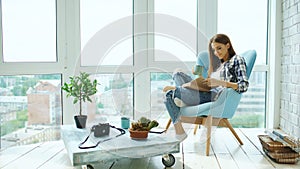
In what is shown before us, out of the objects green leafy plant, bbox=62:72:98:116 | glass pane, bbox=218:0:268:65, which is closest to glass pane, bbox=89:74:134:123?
green leafy plant, bbox=62:72:98:116

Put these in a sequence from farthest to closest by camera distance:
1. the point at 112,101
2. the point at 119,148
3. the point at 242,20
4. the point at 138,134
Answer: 1. the point at 242,20
2. the point at 112,101
3. the point at 138,134
4. the point at 119,148

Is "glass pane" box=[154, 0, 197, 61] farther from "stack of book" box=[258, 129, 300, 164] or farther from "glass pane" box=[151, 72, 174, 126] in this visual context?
"stack of book" box=[258, 129, 300, 164]

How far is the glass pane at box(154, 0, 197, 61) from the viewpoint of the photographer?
3318 mm

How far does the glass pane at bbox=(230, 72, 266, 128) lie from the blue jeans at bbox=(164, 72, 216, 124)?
102 cm

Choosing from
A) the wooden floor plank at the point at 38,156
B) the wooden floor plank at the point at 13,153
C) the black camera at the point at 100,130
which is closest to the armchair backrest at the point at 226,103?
the black camera at the point at 100,130

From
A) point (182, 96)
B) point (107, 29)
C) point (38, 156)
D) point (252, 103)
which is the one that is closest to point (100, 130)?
point (38, 156)

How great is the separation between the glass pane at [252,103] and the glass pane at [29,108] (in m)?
1.95

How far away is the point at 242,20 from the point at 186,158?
1.80 meters

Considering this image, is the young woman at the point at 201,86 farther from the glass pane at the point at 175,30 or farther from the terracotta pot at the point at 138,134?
the glass pane at the point at 175,30

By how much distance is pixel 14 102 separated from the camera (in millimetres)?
2881

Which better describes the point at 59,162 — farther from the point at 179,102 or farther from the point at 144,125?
the point at 179,102

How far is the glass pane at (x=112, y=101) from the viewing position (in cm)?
249

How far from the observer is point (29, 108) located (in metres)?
2.98

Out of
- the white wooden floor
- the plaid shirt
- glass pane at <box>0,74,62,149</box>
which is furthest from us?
glass pane at <box>0,74,62,149</box>
